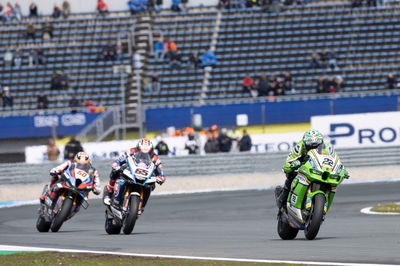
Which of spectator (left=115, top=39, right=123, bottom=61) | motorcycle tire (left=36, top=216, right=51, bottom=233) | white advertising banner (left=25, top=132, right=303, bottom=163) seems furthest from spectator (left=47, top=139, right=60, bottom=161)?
motorcycle tire (left=36, top=216, right=51, bottom=233)

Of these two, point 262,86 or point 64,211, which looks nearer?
point 64,211

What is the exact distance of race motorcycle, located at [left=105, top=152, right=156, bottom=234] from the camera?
14.5 metres

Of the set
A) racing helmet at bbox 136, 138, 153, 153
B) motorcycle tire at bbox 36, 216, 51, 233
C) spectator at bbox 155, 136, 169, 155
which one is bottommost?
spectator at bbox 155, 136, 169, 155

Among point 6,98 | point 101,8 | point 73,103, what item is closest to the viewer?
point 73,103

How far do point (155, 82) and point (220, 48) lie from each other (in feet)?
10.9

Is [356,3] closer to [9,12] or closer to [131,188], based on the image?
[9,12]

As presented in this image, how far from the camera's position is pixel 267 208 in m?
21.2

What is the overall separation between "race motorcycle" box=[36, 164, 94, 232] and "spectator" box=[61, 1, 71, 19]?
2754 centimetres

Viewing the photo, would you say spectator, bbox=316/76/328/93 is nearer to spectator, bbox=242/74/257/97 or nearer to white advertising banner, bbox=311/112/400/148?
spectator, bbox=242/74/257/97

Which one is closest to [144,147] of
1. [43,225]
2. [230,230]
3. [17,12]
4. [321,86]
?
[230,230]

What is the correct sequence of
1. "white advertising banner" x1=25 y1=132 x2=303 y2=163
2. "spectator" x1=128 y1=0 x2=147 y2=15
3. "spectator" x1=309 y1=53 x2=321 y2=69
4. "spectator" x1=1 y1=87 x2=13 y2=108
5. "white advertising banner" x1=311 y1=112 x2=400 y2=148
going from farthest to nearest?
"spectator" x1=128 y1=0 x2=147 y2=15
"spectator" x1=1 y1=87 x2=13 y2=108
"spectator" x1=309 y1=53 x2=321 y2=69
"white advertising banner" x1=25 y1=132 x2=303 y2=163
"white advertising banner" x1=311 y1=112 x2=400 y2=148

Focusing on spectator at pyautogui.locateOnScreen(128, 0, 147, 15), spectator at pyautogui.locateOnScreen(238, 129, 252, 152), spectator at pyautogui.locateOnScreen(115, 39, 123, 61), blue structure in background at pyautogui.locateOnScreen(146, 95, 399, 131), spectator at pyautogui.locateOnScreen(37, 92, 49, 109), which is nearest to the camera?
spectator at pyautogui.locateOnScreen(238, 129, 252, 152)

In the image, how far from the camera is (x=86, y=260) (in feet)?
34.5

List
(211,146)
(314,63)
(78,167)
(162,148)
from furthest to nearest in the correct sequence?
(314,63), (211,146), (162,148), (78,167)
